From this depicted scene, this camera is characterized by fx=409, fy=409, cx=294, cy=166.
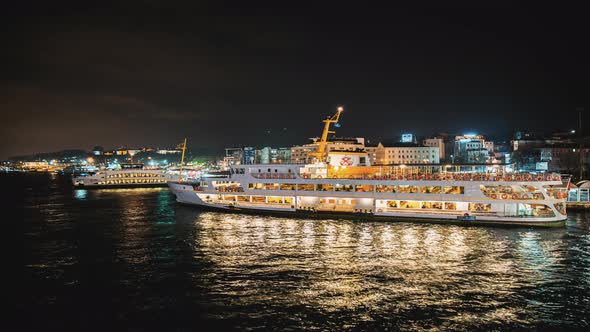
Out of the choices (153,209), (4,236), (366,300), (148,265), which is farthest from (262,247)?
(153,209)

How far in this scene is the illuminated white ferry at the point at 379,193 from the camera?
126 feet

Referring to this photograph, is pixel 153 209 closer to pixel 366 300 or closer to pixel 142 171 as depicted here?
pixel 366 300

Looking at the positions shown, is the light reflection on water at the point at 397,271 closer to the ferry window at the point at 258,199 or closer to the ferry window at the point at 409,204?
the ferry window at the point at 409,204

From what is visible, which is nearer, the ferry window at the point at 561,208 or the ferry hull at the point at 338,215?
the ferry hull at the point at 338,215

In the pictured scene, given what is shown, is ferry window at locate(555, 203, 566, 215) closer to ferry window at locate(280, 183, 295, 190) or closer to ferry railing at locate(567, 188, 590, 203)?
ferry railing at locate(567, 188, 590, 203)

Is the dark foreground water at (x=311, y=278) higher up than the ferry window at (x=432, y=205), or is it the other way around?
the ferry window at (x=432, y=205)

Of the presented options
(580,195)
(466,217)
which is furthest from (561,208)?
(580,195)

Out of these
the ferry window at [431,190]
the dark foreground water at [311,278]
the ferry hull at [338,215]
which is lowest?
the dark foreground water at [311,278]

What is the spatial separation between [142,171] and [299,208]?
91.9 meters

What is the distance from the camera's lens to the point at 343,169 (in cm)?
4944

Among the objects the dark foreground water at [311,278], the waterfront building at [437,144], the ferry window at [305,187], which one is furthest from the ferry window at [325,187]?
the waterfront building at [437,144]

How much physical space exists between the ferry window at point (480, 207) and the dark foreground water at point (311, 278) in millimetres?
3348

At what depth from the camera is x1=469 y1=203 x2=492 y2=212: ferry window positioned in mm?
39594

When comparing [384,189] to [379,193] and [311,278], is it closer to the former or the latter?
[379,193]
